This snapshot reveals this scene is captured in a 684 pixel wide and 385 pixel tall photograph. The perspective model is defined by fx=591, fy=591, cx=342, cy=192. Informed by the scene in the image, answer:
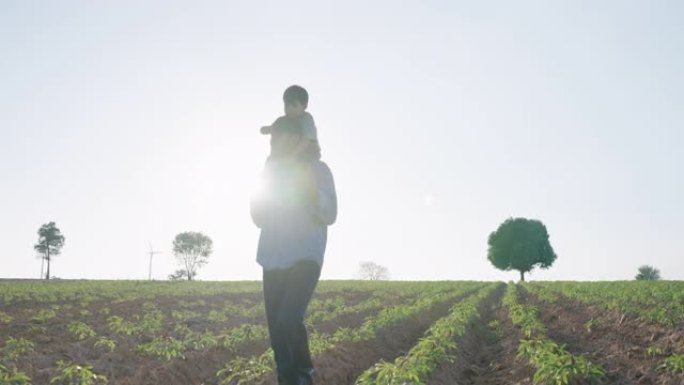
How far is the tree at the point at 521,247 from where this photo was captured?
8388 centimetres

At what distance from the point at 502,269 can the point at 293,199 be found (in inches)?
3368

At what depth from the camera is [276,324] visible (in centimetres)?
446

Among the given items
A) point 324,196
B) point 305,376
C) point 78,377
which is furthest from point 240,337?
point 324,196

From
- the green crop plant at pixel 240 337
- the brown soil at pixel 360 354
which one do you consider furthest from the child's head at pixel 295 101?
the green crop plant at pixel 240 337

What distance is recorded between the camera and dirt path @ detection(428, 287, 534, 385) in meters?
8.34

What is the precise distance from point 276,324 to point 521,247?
83.7 metres

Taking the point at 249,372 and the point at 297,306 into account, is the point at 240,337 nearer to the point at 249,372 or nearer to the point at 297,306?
the point at 249,372

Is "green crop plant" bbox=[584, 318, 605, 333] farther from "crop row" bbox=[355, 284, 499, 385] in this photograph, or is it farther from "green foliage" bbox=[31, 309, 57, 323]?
"green foliage" bbox=[31, 309, 57, 323]

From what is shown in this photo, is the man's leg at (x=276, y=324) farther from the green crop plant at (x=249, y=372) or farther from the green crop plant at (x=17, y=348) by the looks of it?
the green crop plant at (x=17, y=348)

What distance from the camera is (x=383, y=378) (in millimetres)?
6941

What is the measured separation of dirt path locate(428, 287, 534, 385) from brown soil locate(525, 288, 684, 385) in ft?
3.38

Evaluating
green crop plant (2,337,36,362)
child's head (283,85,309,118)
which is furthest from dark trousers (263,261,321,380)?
green crop plant (2,337,36,362)

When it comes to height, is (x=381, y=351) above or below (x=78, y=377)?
above

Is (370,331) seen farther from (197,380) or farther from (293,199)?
(293,199)
